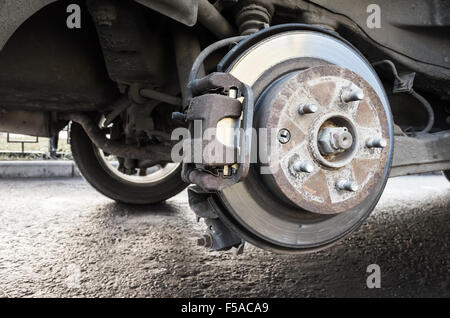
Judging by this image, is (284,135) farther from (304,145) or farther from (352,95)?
(352,95)

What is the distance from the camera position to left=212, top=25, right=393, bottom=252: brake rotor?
58 cm

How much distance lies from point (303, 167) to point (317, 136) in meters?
0.06

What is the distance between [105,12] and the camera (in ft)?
2.40

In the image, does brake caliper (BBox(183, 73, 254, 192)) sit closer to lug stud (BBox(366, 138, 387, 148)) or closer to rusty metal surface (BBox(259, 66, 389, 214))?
rusty metal surface (BBox(259, 66, 389, 214))

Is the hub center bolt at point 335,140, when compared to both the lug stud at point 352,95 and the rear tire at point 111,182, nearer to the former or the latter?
the lug stud at point 352,95

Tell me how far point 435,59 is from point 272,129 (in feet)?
2.43

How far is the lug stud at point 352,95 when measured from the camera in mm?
604

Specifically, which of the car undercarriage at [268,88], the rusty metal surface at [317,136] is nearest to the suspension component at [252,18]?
the car undercarriage at [268,88]

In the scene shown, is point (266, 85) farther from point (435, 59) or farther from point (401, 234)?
point (401, 234)

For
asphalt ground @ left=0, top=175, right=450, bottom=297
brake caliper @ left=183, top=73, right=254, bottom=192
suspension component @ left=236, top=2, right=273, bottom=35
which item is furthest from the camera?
asphalt ground @ left=0, top=175, right=450, bottom=297

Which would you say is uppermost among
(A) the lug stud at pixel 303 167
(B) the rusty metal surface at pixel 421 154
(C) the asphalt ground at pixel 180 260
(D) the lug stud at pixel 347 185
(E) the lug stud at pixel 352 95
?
(E) the lug stud at pixel 352 95

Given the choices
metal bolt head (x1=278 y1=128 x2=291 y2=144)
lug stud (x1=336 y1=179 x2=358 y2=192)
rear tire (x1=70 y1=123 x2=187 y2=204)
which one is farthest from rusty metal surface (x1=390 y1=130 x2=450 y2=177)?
rear tire (x1=70 y1=123 x2=187 y2=204)

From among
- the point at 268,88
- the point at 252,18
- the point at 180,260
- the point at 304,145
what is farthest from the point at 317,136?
the point at 180,260

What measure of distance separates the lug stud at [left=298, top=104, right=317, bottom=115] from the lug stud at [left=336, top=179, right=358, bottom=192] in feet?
0.45
